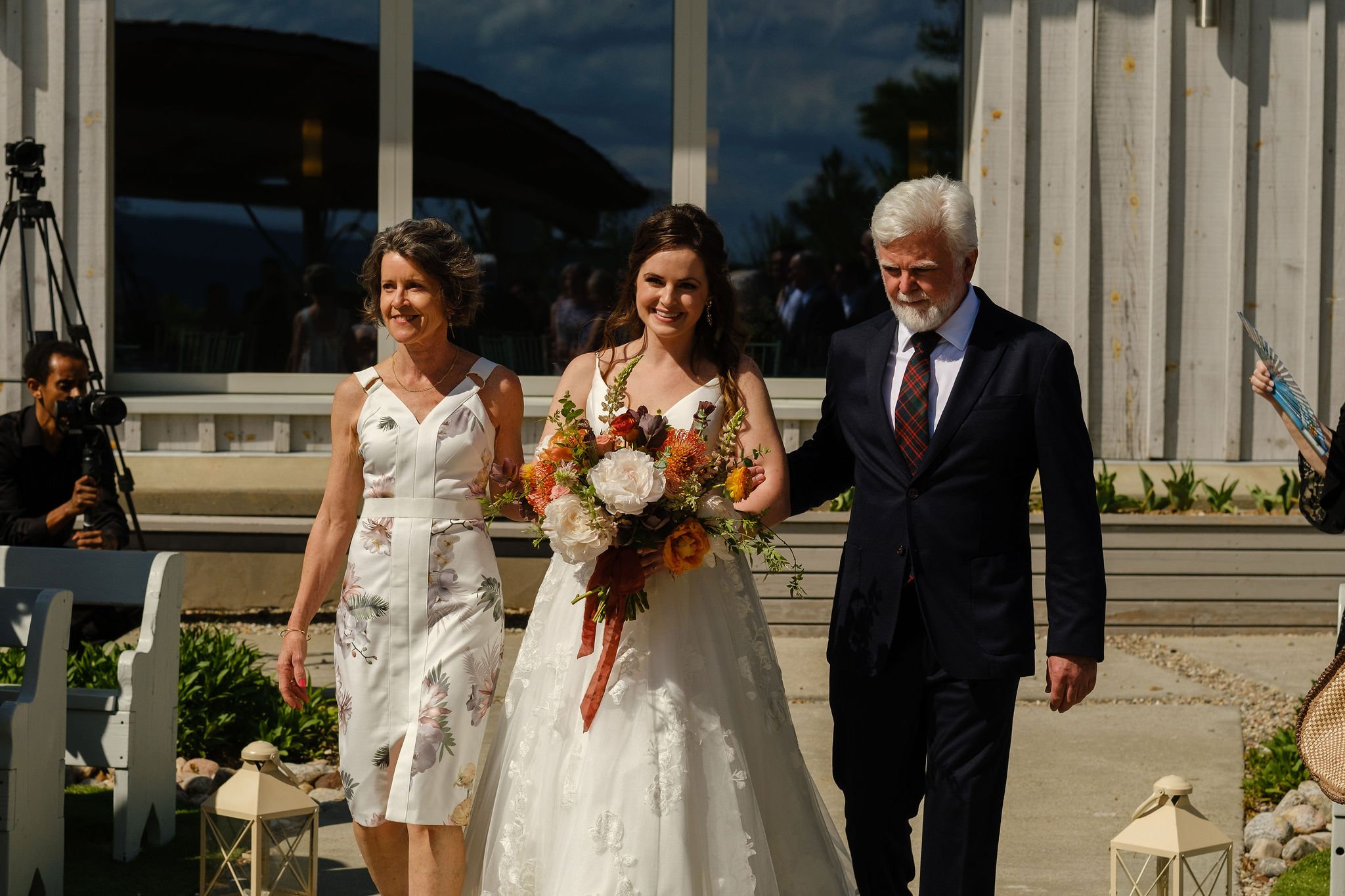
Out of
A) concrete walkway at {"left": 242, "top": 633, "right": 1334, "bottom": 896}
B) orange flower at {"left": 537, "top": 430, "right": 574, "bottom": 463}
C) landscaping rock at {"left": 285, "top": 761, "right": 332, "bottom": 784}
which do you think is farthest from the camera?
landscaping rock at {"left": 285, "top": 761, "right": 332, "bottom": 784}

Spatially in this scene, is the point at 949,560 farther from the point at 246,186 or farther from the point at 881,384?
the point at 246,186

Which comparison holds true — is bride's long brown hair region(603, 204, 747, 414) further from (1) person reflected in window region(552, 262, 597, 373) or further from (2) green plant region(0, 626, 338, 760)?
(1) person reflected in window region(552, 262, 597, 373)

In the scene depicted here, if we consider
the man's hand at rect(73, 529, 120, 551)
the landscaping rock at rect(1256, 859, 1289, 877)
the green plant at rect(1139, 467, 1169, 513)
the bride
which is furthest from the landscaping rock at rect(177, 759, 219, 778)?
→ the green plant at rect(1139, 467, 1169, 513)

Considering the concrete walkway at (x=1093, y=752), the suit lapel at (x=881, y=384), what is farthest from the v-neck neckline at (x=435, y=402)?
the concrete walkway at (x=1093, y=752)

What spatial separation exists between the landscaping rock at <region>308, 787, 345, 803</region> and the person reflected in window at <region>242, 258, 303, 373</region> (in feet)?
13.2

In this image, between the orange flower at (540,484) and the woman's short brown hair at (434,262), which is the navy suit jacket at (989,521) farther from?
the woman's short brown hair at (434,262)

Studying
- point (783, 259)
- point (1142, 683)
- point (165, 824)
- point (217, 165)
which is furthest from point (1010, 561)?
point (217, 165)

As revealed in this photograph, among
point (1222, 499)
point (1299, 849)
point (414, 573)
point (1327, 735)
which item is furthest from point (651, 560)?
point (1222, 499)

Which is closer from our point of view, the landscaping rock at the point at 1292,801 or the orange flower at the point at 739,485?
the orange flower at the point at 739,485

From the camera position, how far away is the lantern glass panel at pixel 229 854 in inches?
147

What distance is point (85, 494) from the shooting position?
5.93 metres

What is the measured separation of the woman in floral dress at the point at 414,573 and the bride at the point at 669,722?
124 millimetres

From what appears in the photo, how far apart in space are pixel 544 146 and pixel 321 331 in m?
1.77

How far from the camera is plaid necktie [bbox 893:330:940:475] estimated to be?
3.56 m
